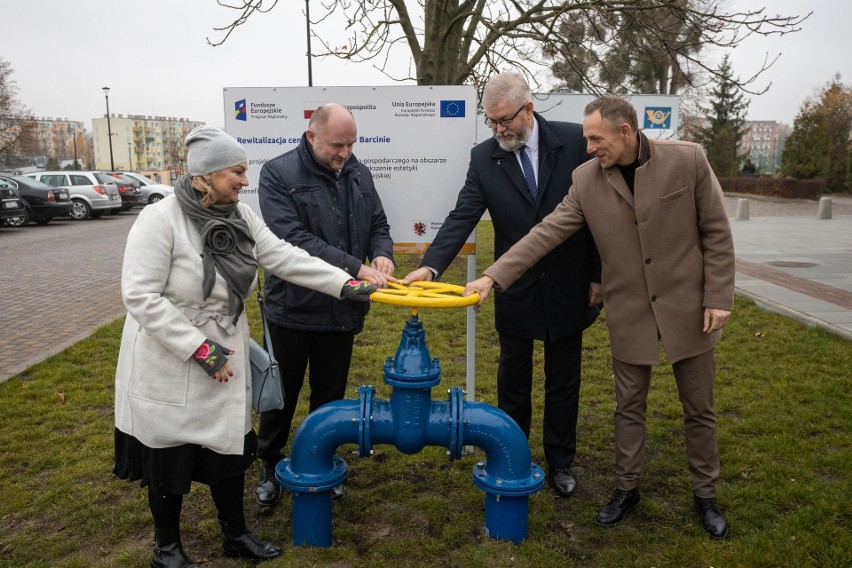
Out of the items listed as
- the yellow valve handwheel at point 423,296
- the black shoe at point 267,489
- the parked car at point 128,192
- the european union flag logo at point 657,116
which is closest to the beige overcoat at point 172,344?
the yellow valve handwheel at point 423,296

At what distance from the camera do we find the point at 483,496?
3570mm

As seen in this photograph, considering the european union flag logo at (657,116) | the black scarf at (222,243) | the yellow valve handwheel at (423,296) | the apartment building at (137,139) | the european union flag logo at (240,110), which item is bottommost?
the yellow valve handwheel at (423,296)

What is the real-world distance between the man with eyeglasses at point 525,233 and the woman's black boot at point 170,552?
5.24 feet

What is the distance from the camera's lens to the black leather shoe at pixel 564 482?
3.55 metres

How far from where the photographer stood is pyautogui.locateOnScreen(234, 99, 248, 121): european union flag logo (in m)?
4.09

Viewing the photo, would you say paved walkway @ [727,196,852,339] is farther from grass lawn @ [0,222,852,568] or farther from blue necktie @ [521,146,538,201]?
blue necktie @ [521,146,538,201]

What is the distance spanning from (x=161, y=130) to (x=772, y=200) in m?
99.8

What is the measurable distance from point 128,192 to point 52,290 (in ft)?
55.0

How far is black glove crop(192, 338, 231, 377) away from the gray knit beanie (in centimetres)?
65

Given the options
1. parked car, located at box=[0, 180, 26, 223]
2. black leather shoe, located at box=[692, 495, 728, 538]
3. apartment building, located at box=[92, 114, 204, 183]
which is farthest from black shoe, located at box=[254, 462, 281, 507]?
apartment building, located at box=[92, 114, 204, 183]

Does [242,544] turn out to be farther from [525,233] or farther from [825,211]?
[825,211]

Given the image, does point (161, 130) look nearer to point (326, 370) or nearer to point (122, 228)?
point (122, 228)

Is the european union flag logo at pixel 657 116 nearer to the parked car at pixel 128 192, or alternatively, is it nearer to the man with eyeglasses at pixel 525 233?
the man with eyeglasses at pixel 525 233

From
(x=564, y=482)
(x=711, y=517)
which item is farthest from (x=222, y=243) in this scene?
(x=711, y=517)
